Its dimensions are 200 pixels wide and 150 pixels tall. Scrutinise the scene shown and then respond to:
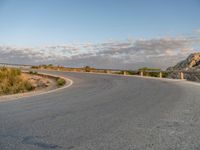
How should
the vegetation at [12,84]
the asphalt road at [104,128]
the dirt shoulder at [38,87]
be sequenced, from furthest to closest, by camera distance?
the vegetation at [12,84], the dirt shoulder at [38,87], the asphalt road at [104,128]

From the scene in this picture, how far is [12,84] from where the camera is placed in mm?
22406

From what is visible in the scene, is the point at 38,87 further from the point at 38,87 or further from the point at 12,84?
the point at 12,84

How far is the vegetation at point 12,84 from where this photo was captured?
20484mm

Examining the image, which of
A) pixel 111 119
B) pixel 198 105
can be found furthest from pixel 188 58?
pixel 111 119

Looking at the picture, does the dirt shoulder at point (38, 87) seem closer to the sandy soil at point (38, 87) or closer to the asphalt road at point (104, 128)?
the sandy soil at point (38, 87)

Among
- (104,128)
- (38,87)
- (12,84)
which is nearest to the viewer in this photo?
(104,128)

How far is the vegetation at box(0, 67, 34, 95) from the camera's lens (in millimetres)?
20484

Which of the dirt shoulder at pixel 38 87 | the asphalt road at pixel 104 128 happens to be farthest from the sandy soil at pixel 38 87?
the asphalt road at pixel 104 128

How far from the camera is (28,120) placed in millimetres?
7605

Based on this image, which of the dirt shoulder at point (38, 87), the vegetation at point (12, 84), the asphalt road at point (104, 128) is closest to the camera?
the asphalt road at point (104, 128)

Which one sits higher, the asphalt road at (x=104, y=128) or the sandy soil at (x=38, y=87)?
the asphalt road at (x=104, y=128)

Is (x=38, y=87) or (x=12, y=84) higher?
(x=12, y=84)

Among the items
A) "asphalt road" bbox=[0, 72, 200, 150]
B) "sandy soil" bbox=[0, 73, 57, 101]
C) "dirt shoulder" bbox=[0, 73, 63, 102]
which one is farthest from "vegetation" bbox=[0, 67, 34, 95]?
"asphalt road" bbox=[0, 72, 200, 150]

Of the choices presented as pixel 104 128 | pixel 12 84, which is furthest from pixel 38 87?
pixel 104 128
